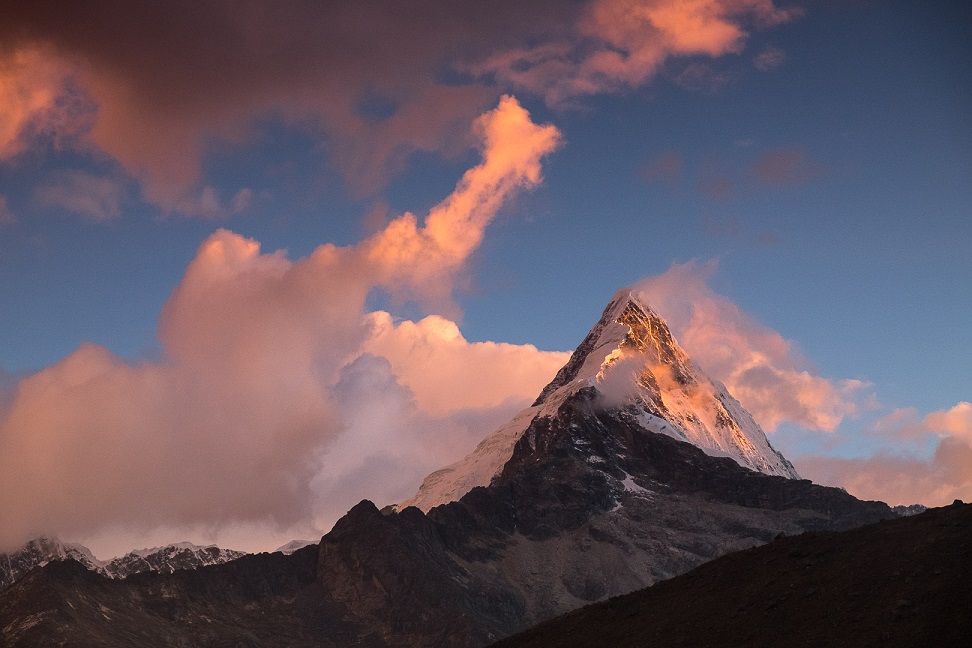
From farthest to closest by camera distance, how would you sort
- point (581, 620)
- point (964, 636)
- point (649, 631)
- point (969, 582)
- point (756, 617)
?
point (581, 620)
point (649, 631)
point (756, 617)
point (969, 582)
point (964, 636)

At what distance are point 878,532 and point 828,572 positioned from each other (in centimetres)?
1165

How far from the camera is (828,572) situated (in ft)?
486

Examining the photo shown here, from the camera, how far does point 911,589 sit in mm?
134625

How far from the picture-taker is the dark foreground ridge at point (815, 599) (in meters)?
129

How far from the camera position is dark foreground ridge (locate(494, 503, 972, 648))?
424ft

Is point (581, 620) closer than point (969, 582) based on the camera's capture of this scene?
No

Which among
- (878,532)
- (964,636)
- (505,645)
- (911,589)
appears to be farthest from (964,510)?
(505,645)

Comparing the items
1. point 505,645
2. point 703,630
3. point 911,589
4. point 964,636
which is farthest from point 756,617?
point 505,645

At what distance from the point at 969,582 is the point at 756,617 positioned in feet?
81.0

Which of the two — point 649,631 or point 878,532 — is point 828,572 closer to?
point 878,532

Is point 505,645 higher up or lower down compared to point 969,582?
higher up

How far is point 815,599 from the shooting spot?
14225 cm

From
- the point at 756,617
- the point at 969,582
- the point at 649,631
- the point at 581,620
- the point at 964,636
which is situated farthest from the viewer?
the point at 581,620

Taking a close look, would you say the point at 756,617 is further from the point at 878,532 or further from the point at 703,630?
the point at 878,532
